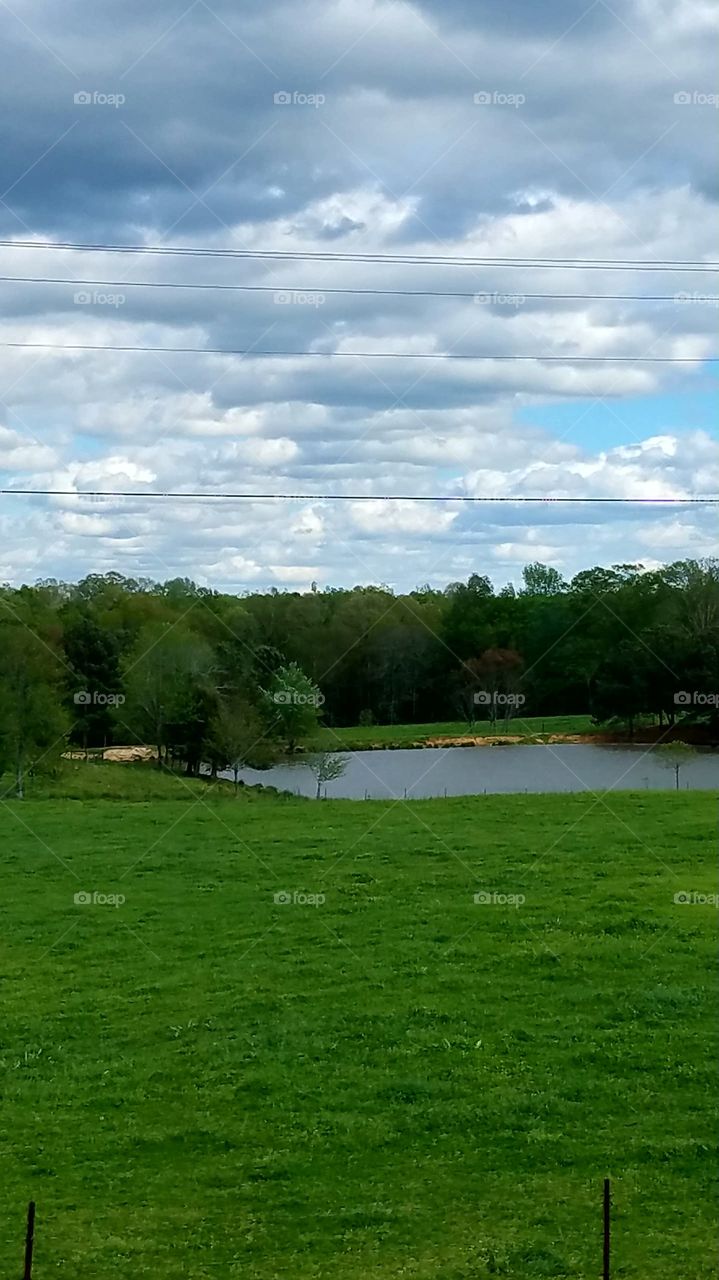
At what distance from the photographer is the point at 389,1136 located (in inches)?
Result: 420

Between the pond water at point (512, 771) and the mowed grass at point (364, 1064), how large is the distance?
29.3 feet

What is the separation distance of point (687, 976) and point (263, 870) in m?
9.24

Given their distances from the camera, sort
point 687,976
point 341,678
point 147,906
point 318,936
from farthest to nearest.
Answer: point 341,678 < point 147,906 < point 318,936 < point 687,976

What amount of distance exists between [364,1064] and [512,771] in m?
19.9

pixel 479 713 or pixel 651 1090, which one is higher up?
pixel 479 713

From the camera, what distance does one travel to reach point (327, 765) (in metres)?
32.1

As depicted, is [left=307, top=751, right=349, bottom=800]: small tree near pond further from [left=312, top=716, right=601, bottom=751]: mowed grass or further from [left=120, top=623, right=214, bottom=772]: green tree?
[left=120, top=623, right=214, bottom=772]: green tree

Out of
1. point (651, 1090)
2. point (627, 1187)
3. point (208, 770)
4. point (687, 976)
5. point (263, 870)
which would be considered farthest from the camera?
point (208, 770)

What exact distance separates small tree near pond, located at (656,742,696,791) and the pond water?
0.84 feet

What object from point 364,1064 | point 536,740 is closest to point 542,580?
point 536,740

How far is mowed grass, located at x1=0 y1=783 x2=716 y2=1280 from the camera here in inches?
352

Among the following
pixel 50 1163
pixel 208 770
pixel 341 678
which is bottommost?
pixel 50 1163

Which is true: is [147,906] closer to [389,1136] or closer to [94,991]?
[94,991]

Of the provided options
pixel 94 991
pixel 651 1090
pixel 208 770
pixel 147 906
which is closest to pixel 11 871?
pixel 147 906
